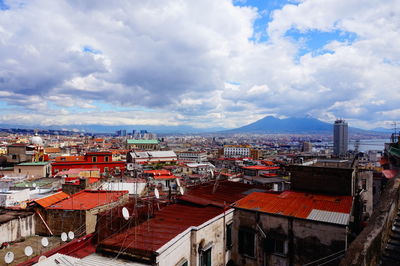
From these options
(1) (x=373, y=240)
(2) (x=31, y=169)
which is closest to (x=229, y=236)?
(1) (x=373, y=240)

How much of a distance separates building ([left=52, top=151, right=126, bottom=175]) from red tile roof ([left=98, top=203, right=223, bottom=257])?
139ft

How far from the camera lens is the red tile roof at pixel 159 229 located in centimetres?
884

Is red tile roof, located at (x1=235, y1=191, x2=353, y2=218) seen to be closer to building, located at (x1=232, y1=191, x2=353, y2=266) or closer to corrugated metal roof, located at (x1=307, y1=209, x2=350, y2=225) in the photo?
building, located at (x1=232, y1=191, x2=353, y2=266)

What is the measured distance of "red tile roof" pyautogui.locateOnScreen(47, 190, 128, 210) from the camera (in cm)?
1639

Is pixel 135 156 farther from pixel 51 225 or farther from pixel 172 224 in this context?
pixel 172 224

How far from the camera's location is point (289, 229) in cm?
1170

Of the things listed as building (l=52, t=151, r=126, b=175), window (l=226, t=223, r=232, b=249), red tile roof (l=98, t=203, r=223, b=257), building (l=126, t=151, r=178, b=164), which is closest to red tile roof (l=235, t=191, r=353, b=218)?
window (l=226, t=223, r=232, b=249)

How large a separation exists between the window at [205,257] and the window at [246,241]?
8.34 ft

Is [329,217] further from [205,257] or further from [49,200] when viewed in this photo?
[49,200]

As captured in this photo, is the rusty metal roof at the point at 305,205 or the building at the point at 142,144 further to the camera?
the building at the point at 142,144

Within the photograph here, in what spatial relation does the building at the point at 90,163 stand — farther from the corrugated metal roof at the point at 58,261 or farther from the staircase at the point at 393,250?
the staircase at the point at 393,250

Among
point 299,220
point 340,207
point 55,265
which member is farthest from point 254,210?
point 55,265

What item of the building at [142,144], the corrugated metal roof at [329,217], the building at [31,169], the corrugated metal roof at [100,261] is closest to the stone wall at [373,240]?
the corrugated metal roof at [329,217]

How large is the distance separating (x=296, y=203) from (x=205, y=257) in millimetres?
5501
